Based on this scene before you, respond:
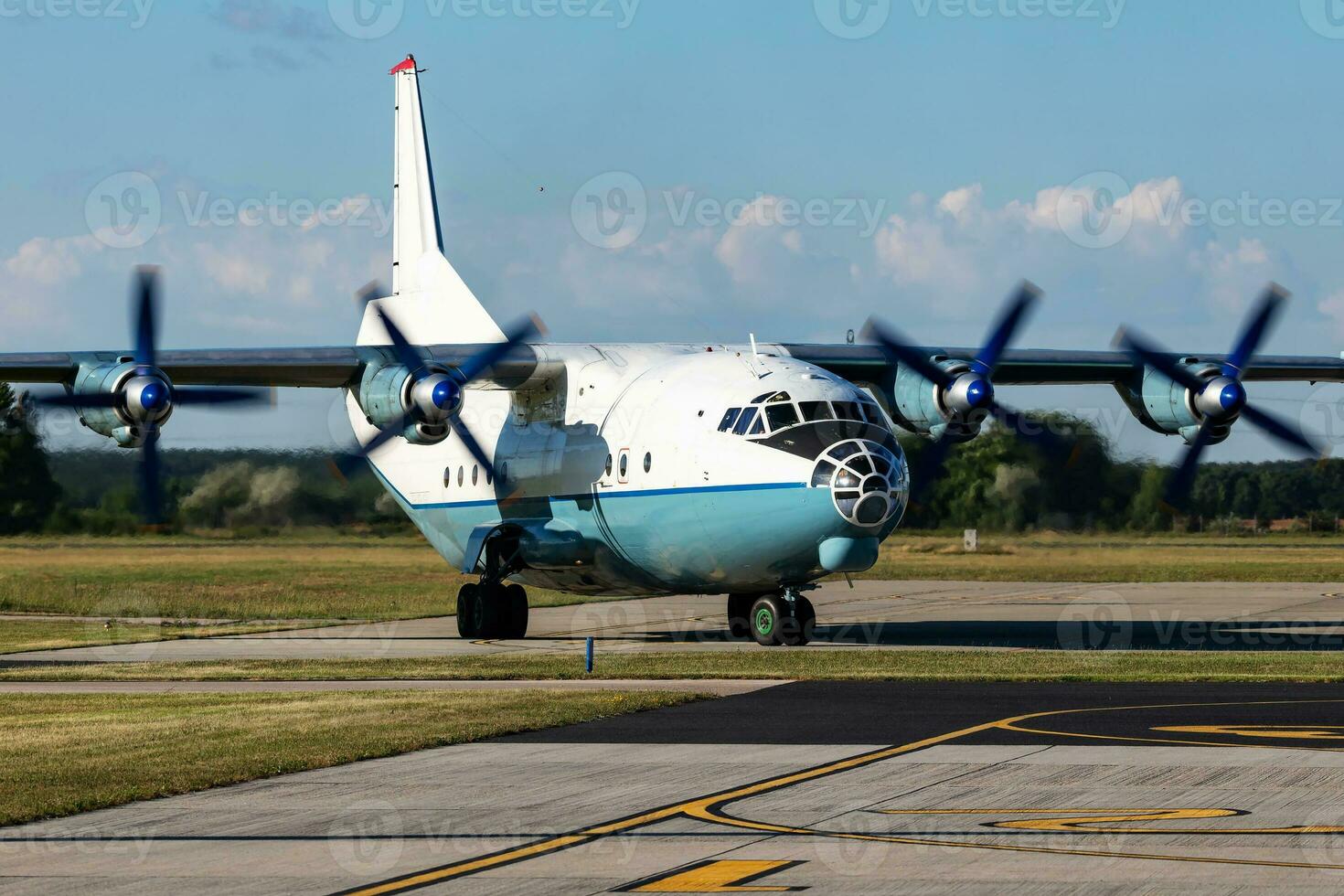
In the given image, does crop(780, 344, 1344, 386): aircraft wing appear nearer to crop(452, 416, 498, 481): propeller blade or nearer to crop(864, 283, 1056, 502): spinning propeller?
crop(864, 283, 1056, 502): spinning propeller

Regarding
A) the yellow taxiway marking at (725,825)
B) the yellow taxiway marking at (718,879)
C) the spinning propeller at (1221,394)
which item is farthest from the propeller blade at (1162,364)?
the yellow taxiway marking at (718,879)

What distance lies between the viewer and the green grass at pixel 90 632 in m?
30.6

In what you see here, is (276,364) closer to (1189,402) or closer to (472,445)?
(472,445)

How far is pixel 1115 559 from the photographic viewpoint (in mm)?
48719

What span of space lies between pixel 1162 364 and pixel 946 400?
442 cm

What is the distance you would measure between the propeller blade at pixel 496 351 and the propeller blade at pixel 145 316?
5.13 meters

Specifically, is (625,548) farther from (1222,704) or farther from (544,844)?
(544,844)

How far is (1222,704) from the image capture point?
19625 millimetres

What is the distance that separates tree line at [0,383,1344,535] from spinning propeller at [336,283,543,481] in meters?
5.60

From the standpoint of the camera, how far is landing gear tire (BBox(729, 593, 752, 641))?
105ft

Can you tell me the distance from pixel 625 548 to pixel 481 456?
10.6ft

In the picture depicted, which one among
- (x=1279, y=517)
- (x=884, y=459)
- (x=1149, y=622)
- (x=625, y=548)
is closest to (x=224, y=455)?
(x=625, y=548)

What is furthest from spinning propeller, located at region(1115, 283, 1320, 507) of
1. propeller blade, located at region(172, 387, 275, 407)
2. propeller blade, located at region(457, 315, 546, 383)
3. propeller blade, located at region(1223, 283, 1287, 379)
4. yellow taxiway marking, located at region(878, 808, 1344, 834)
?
yellow taxiway marking, located at region(878, 808, 1344, 834)

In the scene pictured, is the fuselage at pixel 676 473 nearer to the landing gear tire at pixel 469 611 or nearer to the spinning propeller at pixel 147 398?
the landing gear tire at pixel 469 611
